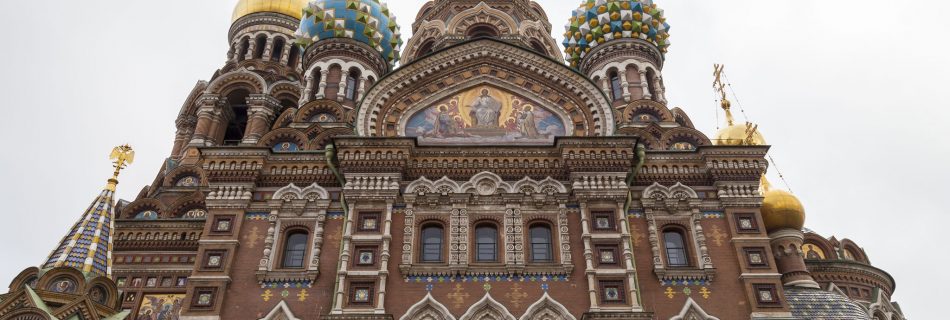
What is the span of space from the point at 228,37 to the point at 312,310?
47.1 ft

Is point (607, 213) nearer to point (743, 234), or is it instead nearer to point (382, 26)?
point (743, 234)

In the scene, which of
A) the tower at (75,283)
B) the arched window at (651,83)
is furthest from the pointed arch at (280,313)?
the arched window at (651,83)

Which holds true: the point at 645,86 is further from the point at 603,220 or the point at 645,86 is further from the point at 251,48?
the point at 251,48

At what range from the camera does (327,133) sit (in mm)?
11781

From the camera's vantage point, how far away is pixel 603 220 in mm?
9766

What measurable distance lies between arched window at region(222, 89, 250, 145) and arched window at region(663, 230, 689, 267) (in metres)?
11.3

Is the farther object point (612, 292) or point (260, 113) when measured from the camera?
point (260, 113)

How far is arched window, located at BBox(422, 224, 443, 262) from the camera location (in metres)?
9.64

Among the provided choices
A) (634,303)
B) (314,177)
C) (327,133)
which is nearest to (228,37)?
(327,133)

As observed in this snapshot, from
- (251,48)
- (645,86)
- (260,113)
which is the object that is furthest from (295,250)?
(251,48)

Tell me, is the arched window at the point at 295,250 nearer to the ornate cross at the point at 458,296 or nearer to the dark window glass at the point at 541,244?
the ornate cross at the point at 458,296

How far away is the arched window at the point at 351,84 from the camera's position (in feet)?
49.1

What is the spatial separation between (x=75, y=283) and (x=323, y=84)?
21.2ft

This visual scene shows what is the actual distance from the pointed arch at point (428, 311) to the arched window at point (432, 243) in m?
0.73
